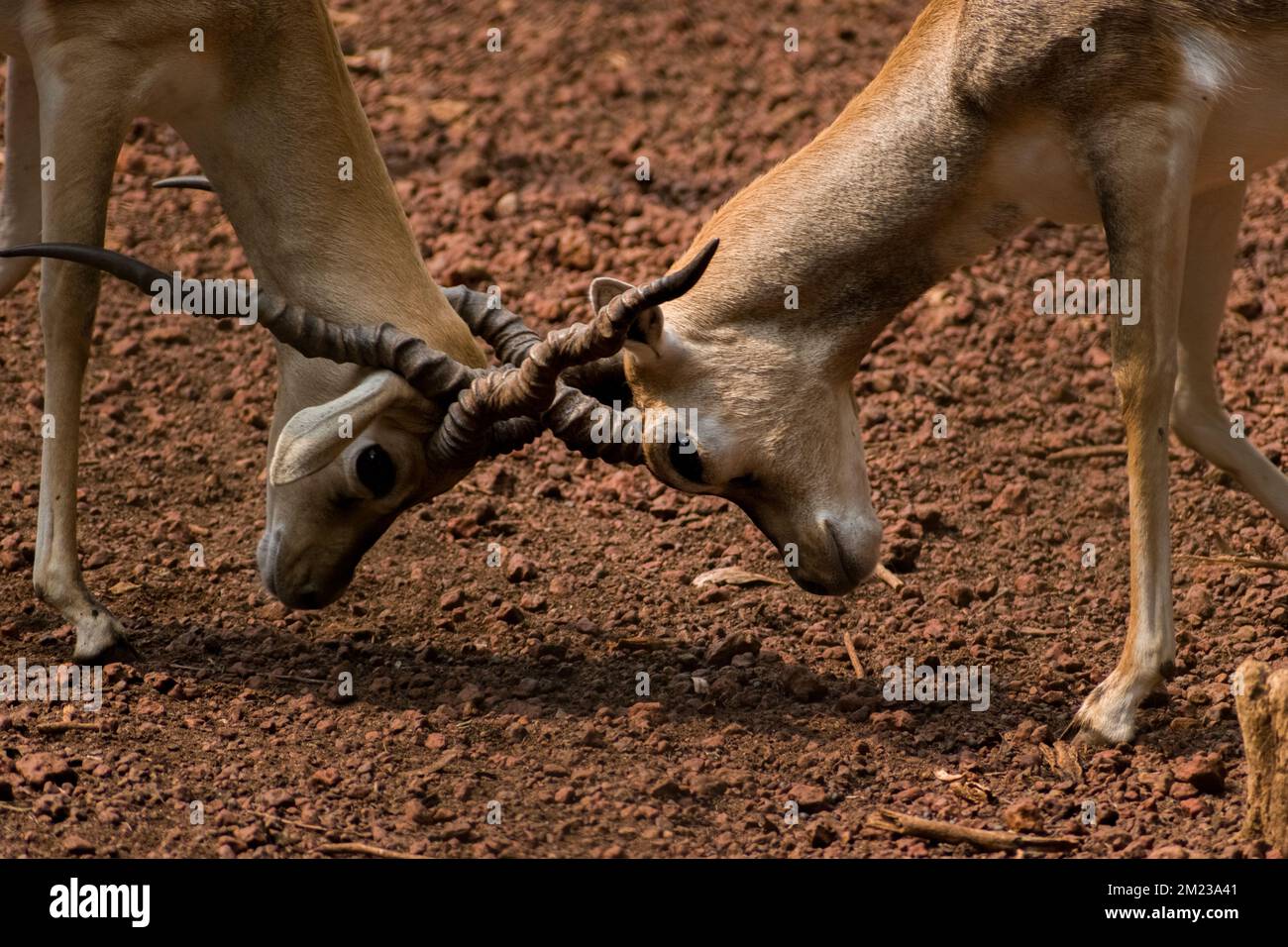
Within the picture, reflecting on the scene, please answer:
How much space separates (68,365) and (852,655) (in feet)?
11.0

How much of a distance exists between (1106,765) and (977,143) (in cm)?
233

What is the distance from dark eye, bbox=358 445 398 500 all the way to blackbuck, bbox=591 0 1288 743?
972 millimetres

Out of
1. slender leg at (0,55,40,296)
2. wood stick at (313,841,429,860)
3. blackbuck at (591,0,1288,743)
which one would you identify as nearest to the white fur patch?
blackbuck at (591,0,1288,743)

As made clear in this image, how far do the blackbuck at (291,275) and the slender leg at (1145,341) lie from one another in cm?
192

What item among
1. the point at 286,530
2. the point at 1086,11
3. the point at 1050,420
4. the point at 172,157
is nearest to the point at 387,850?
the point at 286,530

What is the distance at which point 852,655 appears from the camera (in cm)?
678

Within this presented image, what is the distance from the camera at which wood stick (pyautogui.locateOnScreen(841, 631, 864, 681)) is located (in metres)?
6.66

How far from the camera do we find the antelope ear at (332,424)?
585 cm

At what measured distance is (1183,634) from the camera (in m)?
6.62

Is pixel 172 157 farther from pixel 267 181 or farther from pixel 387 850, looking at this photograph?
pixel 387 850

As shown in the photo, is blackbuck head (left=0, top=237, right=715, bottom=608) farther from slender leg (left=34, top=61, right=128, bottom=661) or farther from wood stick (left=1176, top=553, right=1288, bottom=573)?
wood stick (left=1176, top=553, right=1288, bottom=573)

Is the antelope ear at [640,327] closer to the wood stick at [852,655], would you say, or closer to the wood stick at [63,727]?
the wood stick at [852,655]

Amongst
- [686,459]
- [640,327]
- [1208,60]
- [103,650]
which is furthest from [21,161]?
[1208,60]

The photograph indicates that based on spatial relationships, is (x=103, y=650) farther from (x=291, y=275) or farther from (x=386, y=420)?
(x=291, y=275)
